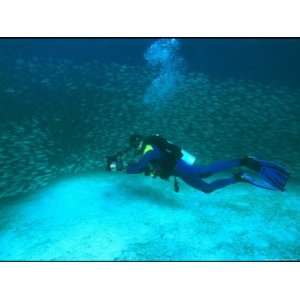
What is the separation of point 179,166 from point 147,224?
3.64 ft

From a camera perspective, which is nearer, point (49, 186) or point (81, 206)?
point (81, 206)

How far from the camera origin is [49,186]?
746 cm

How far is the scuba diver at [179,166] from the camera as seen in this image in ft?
15.8

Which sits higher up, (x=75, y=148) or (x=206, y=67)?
(x=206, y=67)

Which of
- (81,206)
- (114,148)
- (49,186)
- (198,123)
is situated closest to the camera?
(81,206)

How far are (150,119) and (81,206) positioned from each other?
397 centimetres

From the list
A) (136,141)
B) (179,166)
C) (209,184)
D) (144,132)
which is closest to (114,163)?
(136,141)

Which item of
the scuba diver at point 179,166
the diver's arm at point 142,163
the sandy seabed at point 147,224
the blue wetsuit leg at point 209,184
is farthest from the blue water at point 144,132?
the diver's arm at point 142,163

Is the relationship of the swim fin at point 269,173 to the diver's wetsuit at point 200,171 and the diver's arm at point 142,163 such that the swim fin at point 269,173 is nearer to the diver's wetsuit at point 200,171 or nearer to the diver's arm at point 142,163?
the diver's wetsuit at point 200,171

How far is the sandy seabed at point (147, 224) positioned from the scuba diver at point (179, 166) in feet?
2.57
